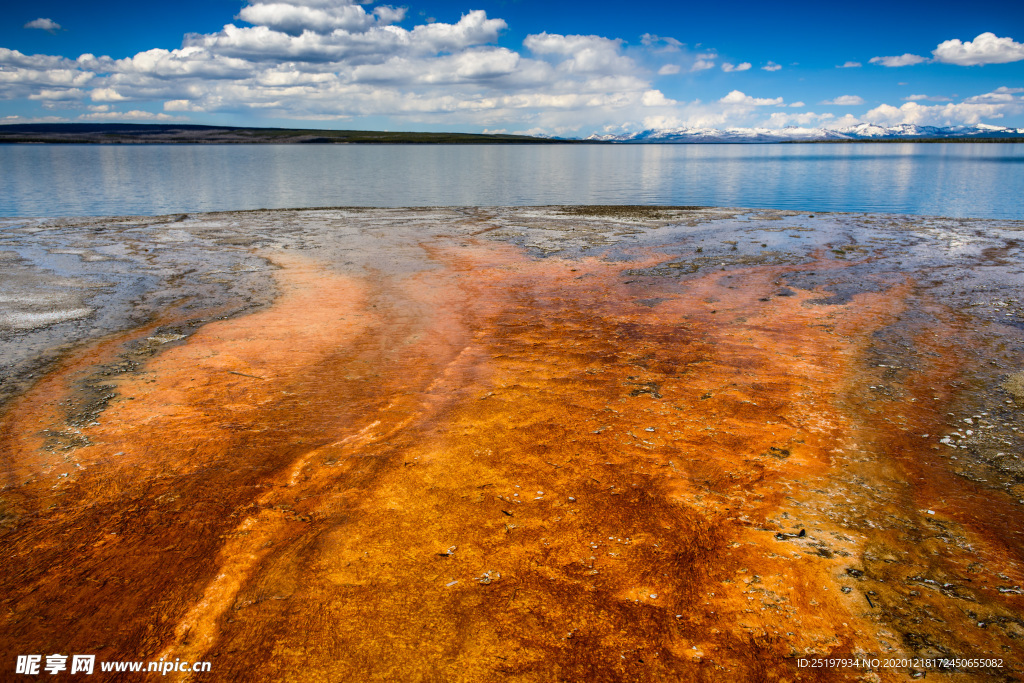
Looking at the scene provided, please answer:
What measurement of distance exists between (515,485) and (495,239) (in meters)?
14.4

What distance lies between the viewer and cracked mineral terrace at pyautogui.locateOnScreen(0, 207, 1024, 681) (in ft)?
10.0

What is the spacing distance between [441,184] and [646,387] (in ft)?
132

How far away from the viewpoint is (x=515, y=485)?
4.47 meters

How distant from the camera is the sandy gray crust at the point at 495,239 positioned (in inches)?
296

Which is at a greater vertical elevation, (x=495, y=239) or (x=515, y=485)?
(x=495, y=239)

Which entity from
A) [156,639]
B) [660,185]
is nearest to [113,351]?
[156,639]

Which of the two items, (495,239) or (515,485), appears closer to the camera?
(515,485)

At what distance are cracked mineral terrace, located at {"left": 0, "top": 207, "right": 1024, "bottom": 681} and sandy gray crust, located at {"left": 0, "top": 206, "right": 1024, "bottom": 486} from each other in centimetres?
14

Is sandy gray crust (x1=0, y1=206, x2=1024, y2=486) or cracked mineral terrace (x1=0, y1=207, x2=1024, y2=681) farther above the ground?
sandy gray crust (x1=0, y1=206, x2=1024, y2=486)

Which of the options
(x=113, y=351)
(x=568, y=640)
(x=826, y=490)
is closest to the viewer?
(x=568, y=640)

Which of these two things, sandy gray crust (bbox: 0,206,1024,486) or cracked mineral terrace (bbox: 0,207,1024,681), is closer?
cracked mineral terrace (bbox: 0,207,1024,681)

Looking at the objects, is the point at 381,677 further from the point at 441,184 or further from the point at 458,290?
the point at 441,184

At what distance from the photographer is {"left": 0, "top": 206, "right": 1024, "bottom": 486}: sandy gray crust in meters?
7.52

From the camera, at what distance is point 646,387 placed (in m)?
6.39
